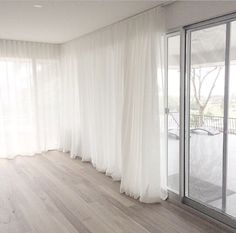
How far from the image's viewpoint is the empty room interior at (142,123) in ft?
9.53

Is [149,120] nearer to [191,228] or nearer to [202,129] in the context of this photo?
[202,129]

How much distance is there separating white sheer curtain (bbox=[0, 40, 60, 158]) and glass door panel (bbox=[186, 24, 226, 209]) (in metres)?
3.83

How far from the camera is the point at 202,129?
124 inches

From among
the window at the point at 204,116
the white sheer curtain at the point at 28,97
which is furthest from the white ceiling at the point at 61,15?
the white sheer curtain at the point at 28,97

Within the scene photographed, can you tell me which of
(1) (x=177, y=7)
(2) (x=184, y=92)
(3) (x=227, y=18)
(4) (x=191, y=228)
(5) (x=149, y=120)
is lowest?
(4) (x=191, y=228)

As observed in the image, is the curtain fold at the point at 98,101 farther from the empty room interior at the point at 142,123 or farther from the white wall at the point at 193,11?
the white wall at the point at 193,11

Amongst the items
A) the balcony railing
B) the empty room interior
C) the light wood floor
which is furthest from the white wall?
the light wood floor

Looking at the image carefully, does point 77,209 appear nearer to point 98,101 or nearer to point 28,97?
point 98,101

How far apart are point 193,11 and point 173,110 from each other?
1256 mm

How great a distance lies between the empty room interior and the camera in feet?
9.53

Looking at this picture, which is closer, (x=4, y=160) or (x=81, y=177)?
(x=81, y=177)

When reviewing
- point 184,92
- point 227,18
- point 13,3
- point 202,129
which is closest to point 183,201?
point 202,129

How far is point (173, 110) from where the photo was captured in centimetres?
347

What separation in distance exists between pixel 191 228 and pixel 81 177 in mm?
2237
